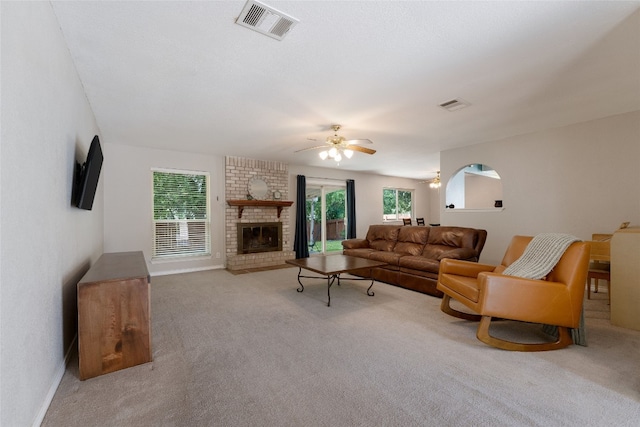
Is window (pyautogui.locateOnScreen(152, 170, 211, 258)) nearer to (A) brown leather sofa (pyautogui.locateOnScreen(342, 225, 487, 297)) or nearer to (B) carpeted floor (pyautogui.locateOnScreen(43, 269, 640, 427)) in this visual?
(B) carpeted floor (pyautogui.locateOnScreen(43, 269, 640, 427))

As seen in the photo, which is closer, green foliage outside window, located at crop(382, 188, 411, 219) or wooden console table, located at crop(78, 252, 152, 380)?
wooden console table, located at crop(78, 252, 152, 380)

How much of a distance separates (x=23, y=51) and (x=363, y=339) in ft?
9.48

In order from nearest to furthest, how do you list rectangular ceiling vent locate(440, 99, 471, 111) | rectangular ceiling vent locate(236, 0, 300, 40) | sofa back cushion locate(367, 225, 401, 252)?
rectangular ceiling vent locate(236, 0, 300, 40) → rectangular ceiling vent locate(440, 99, 471, 111) → sofa back cushion locate(367, 225, 401, 252)

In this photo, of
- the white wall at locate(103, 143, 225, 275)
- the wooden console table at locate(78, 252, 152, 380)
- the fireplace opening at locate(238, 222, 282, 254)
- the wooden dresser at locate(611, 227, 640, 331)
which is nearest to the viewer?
the wooden console table at locate(78, 252, 152, 380)

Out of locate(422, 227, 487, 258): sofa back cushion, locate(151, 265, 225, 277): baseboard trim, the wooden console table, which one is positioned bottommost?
locate(151, 265, 225, 277): baseboard trim

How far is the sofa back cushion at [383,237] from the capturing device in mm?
5256

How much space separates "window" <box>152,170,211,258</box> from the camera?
540 cm

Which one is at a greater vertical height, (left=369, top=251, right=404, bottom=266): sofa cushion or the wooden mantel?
the wooden mantel

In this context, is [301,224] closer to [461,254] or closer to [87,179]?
[461,254]

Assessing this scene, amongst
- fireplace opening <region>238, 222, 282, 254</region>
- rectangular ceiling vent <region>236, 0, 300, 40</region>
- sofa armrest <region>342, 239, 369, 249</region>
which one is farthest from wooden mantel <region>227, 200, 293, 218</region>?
rectangular ceiling vent <region>236, 0, 300, 40</region>

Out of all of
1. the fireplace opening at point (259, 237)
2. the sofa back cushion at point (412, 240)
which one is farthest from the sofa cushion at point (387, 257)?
the fireplace opening at point (259, 237)

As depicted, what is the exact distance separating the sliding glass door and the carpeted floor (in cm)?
472

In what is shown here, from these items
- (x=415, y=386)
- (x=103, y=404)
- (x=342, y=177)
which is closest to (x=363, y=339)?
(x=415, y=386)

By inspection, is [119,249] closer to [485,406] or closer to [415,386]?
[415,386]
